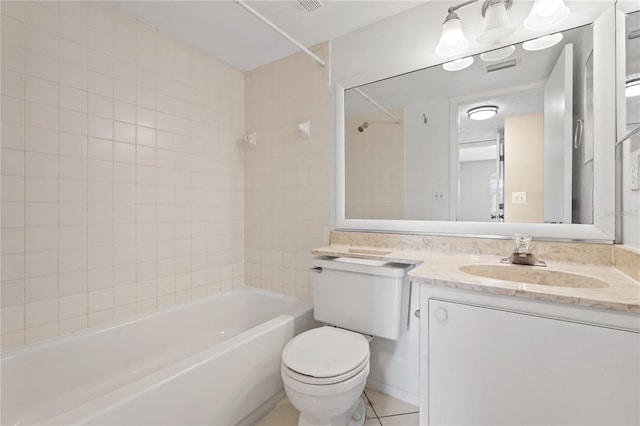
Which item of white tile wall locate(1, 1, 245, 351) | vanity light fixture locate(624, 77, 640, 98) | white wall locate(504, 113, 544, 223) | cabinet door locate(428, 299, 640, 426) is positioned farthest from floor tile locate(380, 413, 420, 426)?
vanity light fixture locate(624, 77, 640, 98)

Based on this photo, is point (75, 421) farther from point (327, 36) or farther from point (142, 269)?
point (327, 36)

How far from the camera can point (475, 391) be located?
923 millimetres

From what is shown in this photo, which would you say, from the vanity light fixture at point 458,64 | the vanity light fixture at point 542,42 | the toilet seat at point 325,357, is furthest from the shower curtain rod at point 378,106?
the toilet seat at point 325,357

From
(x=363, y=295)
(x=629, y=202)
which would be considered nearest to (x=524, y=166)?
(x=629, y=202)

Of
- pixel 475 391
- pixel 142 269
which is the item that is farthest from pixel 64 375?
pixel 475 391

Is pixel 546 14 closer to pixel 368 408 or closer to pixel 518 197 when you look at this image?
pixel 518 197

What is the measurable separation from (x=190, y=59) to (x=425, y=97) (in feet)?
5.40

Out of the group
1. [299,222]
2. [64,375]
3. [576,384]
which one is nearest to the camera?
[576,384]

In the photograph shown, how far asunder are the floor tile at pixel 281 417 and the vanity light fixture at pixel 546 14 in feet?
7.31

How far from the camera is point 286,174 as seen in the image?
7.09 feet

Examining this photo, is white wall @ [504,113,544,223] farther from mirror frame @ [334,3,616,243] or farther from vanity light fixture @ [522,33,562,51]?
vanity light fixture @ [522,33,562,51]

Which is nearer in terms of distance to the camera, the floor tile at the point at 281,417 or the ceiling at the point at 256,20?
the floor tile at the point at 281,417

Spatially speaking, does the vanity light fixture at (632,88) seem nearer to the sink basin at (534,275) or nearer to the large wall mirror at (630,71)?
the large wall mirror at (630,71)

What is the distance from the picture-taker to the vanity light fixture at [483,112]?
1.46 metres
